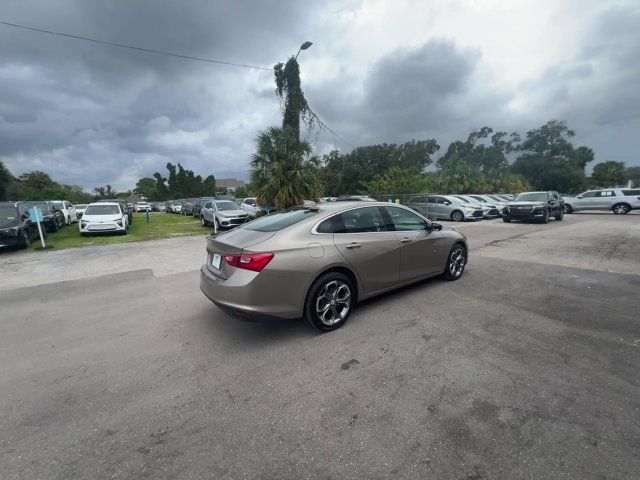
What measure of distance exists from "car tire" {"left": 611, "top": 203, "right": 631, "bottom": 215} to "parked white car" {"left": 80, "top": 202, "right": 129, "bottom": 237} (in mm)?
29476

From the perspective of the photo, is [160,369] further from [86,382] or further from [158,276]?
[158,276]

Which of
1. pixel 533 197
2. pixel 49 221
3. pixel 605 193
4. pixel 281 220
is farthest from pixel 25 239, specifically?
pixel 605 193

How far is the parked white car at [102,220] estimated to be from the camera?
41.7 ft

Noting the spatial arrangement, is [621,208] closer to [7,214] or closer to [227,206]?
[227,206]

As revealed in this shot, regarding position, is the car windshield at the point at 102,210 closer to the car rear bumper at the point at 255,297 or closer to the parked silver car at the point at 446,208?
the car rear bumper at the point at 255,297

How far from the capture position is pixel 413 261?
177 inches

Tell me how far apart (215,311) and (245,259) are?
5.26 feet

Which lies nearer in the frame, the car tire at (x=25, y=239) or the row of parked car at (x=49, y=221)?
the row of parked car at (x=49, y=221)

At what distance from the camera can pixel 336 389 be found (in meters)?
2.56

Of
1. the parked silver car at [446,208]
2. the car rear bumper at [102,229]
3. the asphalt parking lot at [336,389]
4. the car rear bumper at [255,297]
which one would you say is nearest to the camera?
the asphalt parking lot at [336,389]

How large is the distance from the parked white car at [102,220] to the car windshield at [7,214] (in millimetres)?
2417

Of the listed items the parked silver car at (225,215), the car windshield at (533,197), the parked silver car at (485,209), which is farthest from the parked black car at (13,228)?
the car windshield at (533,197)

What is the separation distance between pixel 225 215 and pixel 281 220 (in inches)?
439

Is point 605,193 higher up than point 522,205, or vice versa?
point 605,193
